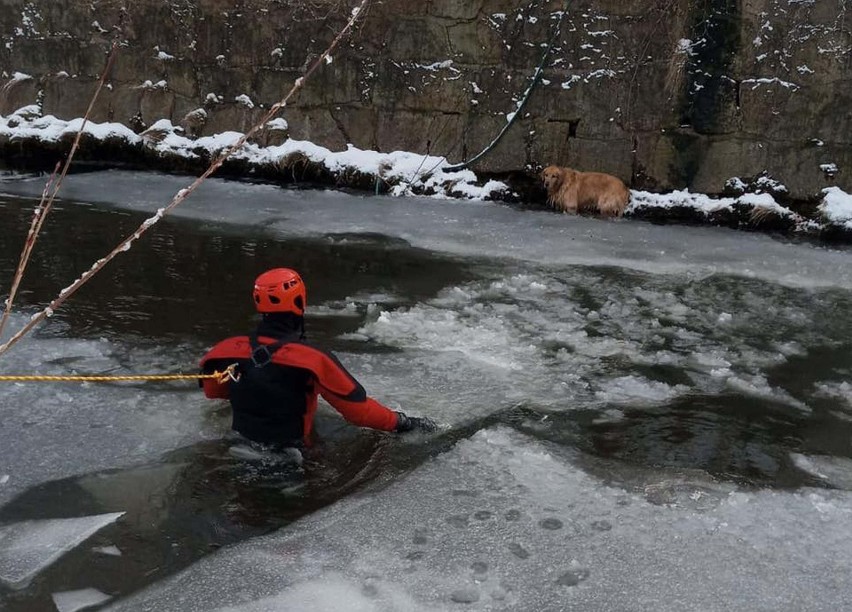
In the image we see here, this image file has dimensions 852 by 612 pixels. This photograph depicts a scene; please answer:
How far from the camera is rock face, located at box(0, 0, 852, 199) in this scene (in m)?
7.63

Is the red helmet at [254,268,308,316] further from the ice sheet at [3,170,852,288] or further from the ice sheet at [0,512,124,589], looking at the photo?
the ice sheet at [3,170,852,288]

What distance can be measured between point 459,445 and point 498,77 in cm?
603

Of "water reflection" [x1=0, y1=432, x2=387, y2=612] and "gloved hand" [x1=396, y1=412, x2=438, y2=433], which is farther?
"gloved hand" [x1=396, y1=412, x2=438, y2=433]

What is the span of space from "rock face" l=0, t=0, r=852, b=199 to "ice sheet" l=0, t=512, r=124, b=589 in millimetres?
5431

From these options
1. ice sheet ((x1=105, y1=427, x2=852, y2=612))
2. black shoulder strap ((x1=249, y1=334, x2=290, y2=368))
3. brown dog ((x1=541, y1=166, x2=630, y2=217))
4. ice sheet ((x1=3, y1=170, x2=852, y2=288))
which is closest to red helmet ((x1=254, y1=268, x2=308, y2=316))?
black shoulder strap ((x1=249, y1=334, x2=290, y2=368))

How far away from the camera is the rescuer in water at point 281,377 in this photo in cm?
316

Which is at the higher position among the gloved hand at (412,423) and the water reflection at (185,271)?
the water reflection at (185,271)

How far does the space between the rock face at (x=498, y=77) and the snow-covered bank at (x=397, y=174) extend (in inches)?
6.1

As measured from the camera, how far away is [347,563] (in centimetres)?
268

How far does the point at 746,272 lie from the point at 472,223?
2597mm

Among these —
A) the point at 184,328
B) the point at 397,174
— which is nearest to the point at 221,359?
the point at 184,328

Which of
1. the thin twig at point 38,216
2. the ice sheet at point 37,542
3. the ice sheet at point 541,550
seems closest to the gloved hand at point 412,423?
the ice sheet at point 541,550

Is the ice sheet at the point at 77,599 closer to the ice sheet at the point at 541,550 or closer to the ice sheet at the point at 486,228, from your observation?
the ice sheet at the point at 541,550

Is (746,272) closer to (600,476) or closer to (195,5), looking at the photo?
(600,476)
